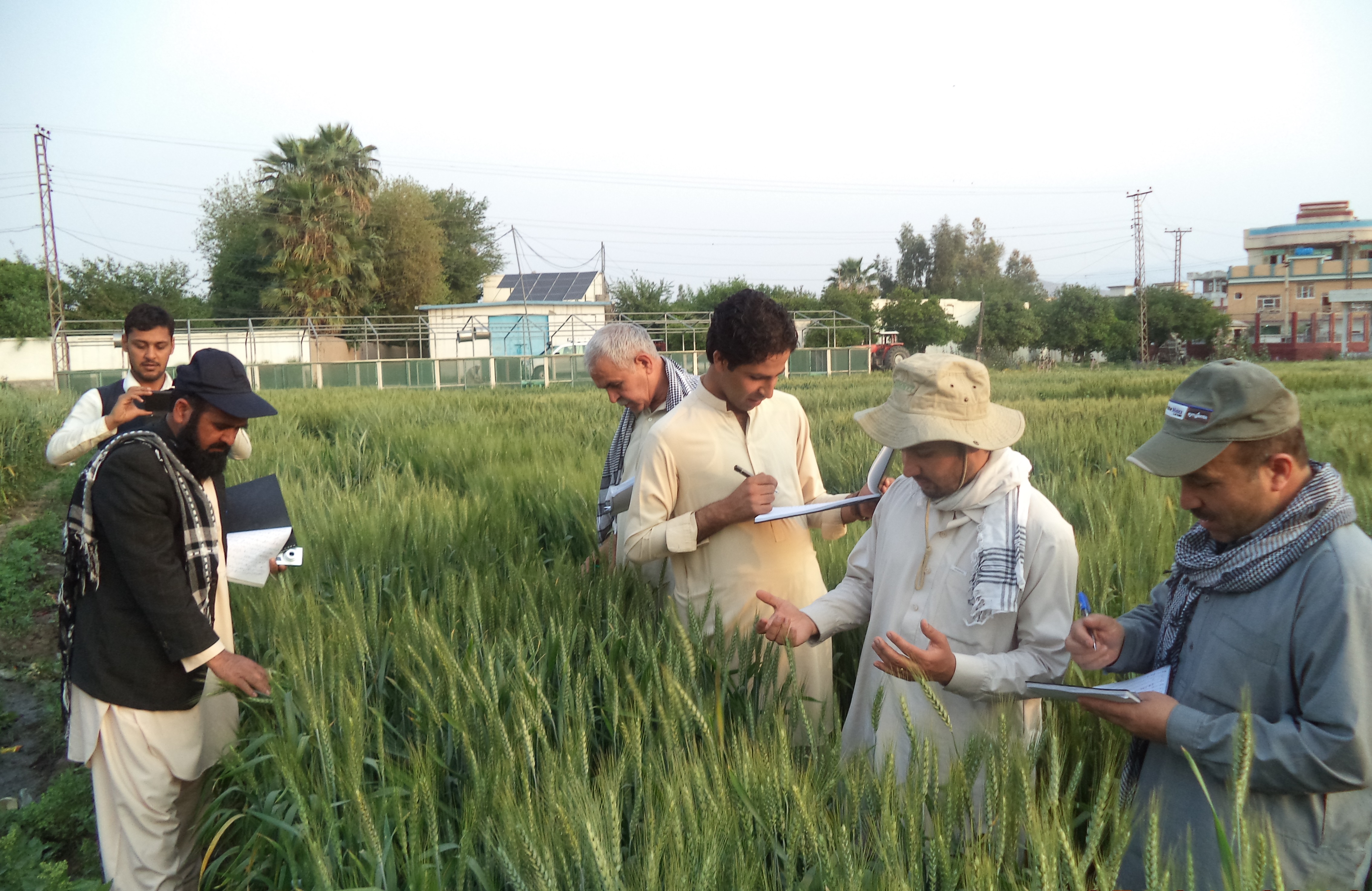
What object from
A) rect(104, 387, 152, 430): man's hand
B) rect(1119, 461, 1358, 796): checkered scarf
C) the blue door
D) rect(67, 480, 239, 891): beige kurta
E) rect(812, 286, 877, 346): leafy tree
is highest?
rect(812, 286, 877, 346): leafy tree

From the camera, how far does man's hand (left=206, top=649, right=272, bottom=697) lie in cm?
255

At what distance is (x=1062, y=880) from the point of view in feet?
4.35

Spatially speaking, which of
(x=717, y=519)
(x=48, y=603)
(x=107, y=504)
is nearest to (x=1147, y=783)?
(x=717, y=519)

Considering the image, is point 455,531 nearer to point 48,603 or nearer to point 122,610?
point 122,610

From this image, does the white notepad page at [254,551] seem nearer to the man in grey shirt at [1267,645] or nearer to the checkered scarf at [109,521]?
the checkered scarf at [109,521]

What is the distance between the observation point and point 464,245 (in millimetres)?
61656

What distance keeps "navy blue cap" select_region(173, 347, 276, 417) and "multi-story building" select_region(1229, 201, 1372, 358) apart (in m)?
53.0

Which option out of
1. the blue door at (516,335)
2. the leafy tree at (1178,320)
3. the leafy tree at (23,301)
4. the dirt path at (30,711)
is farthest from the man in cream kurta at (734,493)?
the leafy tree at (1178,320)

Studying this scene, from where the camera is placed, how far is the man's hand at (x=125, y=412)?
3590mm

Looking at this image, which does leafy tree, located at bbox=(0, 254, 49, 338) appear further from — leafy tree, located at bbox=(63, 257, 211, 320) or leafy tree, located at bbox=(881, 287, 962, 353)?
leafy tree, located at bbox=(881, 287, 962, 353)

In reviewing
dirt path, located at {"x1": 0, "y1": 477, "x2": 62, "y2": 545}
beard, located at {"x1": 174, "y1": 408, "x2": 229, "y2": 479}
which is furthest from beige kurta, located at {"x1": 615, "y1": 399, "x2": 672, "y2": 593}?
dirt path, located at {"x1": 0, "y1": 477, "x2": 62, "y2": 545}

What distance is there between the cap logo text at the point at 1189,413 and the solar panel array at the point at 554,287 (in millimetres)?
43992

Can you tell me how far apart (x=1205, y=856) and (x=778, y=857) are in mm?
721

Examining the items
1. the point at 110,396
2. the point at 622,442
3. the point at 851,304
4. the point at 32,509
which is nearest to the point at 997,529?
A: the point at 622,442
